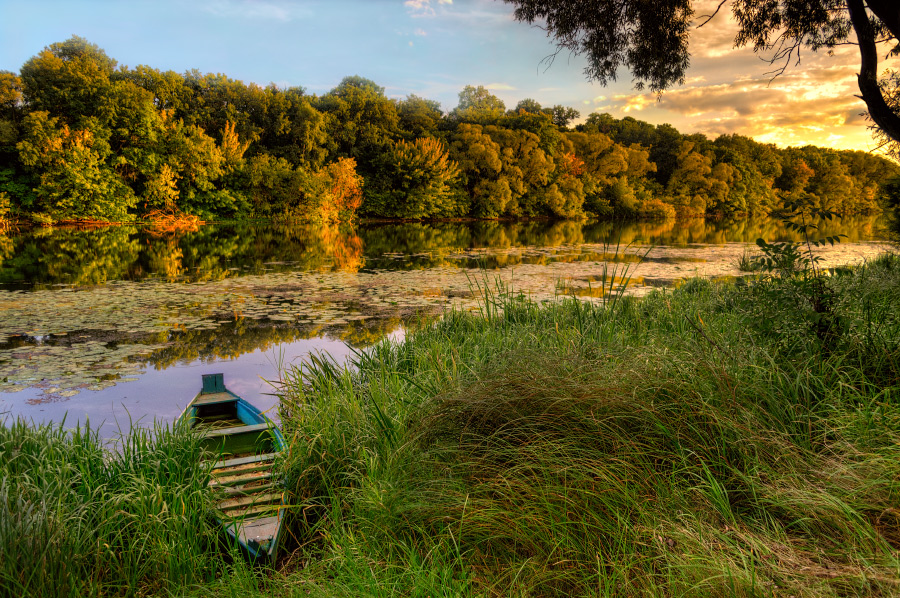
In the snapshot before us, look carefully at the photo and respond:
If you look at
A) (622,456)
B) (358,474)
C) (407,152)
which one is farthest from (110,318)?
(407,152)

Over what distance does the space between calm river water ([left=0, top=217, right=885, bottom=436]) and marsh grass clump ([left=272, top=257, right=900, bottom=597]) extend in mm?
1438

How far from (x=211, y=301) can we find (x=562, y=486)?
845 centimetres

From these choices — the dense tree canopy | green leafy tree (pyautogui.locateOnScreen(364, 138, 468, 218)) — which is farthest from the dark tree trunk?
green leafy tree (pyautogui.locateOnScreen(364, 138, 468, 218))

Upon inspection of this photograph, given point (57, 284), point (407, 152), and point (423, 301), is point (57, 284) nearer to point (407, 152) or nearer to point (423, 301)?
point (423, 301)

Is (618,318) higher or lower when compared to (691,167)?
lower

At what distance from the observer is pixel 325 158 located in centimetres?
3616

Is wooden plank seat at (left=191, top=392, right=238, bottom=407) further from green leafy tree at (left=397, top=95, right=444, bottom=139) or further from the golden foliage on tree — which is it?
green leafy tree at (left=397, top=95, right=444, bottom=139)

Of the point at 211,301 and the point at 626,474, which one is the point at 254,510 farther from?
the point at 211,301

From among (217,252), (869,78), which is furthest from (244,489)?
(217,252)

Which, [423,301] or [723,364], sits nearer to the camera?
[723,364]

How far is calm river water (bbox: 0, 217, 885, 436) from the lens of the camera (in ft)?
17.8

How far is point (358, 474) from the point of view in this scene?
3.15m

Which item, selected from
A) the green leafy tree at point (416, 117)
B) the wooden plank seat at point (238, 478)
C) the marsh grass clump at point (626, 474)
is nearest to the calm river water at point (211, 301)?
the wooden plank seat at point (238, 478)

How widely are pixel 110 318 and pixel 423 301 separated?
472 cm
